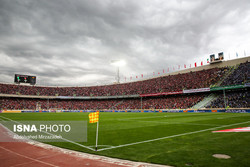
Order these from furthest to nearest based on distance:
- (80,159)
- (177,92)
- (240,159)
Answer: (177,92), (80,159), (240,159)

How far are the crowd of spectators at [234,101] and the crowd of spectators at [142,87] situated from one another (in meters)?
7.26

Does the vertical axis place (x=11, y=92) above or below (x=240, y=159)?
above

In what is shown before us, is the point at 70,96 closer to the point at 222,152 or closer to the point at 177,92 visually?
the point at 177,92

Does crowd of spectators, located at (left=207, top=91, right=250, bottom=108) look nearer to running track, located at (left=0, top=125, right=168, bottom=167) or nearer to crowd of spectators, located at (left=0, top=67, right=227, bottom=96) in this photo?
crowd of spectators, located at (left=0, top=67, right=227, bottom=96)

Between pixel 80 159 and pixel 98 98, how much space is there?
2941 inches

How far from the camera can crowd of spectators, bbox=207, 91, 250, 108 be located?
38.3m

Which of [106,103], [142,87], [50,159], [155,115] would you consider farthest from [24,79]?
[50,159]

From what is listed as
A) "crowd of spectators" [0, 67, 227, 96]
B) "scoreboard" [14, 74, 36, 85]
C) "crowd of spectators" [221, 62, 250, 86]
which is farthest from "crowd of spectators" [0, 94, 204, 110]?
"scoreboard" [14, 74, 36, 85]

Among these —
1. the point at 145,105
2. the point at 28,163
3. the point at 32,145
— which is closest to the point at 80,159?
the point at 28,163

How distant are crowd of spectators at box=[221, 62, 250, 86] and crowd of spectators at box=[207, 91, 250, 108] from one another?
2997 mm

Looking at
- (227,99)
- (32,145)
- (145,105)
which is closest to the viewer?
(32,145)

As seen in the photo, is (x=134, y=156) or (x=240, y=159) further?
(x=134, y=156)

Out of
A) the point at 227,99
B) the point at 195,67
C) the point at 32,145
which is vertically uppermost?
the point at 195,67

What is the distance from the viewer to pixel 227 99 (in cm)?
4262
